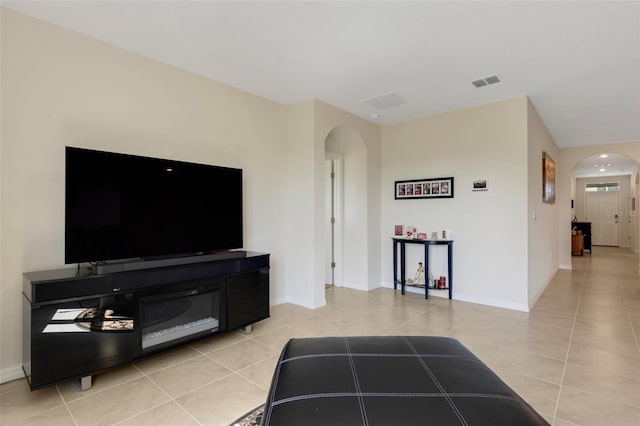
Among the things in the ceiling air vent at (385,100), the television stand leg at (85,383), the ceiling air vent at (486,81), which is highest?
the ceiling air vent at (385,100)

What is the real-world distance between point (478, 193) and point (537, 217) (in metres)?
1.04

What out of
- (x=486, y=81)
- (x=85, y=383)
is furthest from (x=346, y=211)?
(x=85, y=383)

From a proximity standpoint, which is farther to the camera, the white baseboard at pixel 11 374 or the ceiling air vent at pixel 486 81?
the ceiling air vent at pixel 486 81

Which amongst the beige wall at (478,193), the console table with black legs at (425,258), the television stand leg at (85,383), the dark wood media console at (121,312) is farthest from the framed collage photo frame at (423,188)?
the television stand leg at (85,383)

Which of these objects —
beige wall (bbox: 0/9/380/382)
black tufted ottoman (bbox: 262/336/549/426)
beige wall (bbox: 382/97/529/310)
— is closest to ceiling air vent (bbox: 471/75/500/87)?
beige wall (bbox: 382/97/529/310)

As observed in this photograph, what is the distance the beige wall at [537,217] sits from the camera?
396 cm

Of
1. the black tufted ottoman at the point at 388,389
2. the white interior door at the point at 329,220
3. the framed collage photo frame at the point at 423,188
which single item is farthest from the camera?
the white interior door at the point at 329,220

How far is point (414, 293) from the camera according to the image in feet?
15.4

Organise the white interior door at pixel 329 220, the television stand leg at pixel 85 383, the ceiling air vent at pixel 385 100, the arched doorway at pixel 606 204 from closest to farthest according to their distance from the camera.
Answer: the television stand leg at pixel 85 383, the ceiling air vent at pixel 385 100, the white interior door at pixel 329 220, the arched doorway at pixel 606 204

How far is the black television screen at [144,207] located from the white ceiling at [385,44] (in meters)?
1.00

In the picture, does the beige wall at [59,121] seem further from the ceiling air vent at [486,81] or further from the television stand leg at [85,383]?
the ceiling air vent at [486,81]

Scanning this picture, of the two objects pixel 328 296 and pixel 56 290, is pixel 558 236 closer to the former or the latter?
pixel 328 296

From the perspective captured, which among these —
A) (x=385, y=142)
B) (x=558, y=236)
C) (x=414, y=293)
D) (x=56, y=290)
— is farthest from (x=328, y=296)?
(x=558, y=236)

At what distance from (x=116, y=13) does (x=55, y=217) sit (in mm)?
1562
